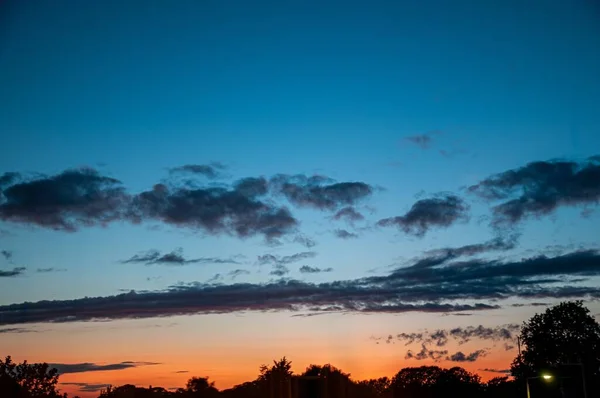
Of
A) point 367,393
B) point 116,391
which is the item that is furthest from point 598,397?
point 116,391

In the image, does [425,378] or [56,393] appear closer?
[56,393]

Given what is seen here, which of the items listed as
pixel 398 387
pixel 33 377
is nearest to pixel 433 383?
pixel 398 387

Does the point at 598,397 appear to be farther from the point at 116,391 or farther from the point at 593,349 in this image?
the point at 116,391

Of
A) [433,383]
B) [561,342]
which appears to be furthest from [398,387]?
[561,342]

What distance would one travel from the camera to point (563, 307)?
90750 mm

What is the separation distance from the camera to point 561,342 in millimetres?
89375

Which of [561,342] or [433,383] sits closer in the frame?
[561,342]

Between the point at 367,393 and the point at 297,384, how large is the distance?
9289cm

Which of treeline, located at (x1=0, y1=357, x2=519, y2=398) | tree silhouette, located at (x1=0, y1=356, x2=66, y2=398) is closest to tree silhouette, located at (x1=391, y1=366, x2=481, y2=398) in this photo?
treeline, located at (x1=0, y1=357, x2=519, y2=398)

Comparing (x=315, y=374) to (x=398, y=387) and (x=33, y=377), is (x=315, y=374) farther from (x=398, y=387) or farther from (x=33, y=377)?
(x=398, y=387)

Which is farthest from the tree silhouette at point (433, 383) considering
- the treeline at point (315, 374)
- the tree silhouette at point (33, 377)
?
the tree silhouette at point (33, 377)

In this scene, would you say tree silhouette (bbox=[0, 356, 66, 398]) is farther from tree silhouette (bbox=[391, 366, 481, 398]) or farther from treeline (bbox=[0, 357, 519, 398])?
tree silhouette (bbox=[391, 366, 481, 398])

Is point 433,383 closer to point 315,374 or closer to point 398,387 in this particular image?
point 398,387

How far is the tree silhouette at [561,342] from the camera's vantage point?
3462 inches
